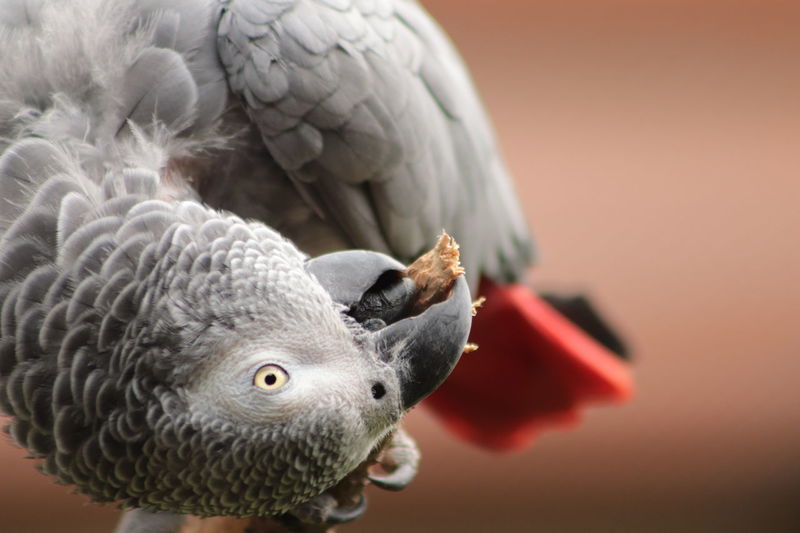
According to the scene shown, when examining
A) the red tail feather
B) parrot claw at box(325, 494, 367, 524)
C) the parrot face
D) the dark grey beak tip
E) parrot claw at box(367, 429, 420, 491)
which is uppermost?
the dark grey beak tip

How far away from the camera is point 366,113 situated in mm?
1411

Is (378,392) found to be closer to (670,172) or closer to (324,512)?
(324,512)

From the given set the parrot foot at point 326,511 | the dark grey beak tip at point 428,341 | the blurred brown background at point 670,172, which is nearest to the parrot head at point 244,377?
the dark grey beak tip at point 428,341

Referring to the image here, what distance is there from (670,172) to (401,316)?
1995mm

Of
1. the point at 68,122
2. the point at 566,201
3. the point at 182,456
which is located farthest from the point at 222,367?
the point at 566,201

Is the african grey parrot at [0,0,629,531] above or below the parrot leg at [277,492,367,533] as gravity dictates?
above

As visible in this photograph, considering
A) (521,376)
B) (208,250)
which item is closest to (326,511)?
(208,250)

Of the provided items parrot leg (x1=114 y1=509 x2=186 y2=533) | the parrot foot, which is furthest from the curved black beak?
parrot leg (x1=114 y1=509 x2=186 y2=533)

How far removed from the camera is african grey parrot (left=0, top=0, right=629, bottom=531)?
3.29 ft

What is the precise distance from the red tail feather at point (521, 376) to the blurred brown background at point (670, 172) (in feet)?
2.38

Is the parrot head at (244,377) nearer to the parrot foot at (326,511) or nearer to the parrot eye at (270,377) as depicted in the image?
the parrot eye at (270,377)

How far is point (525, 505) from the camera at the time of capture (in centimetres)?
317

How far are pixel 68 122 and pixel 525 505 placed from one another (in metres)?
2.38

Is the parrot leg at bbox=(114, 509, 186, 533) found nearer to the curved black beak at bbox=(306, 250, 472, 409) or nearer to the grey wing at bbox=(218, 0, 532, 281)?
the grey wing at bbox=(218, 0, 532, 281)
